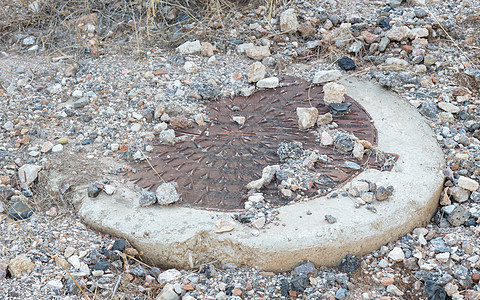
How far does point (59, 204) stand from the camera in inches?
103

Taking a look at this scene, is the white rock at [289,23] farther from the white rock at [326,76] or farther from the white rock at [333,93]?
the white rock at [333,93]

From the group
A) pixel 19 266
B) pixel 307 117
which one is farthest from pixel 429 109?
pixel 19 266

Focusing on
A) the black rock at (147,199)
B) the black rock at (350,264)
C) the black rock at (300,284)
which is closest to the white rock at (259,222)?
the black rock at (300,284)

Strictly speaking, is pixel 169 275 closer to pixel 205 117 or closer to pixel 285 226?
pixel 285 226

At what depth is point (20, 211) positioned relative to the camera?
262 cm

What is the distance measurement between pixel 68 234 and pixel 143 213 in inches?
14.2

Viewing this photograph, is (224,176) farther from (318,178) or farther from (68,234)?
(68,234)

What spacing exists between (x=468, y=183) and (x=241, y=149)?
1.14 metres

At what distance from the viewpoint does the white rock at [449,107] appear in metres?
3.01

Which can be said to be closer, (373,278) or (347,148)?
(373,278)

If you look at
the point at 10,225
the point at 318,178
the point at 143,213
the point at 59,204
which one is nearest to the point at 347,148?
the point at 318,178

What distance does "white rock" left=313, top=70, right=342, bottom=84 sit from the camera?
322 cm

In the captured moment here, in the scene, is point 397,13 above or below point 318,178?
above

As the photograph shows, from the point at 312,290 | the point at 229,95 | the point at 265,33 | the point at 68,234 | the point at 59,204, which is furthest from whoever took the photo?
the point at 265,33
